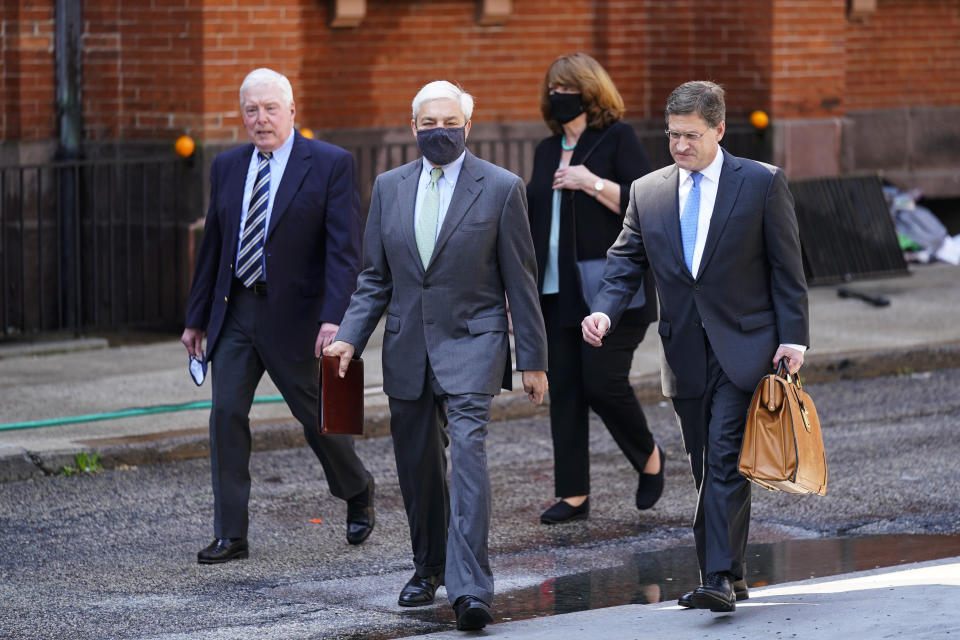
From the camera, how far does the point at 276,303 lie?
7.00 metres

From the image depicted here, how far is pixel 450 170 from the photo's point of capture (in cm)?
612

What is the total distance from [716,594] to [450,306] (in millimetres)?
1355

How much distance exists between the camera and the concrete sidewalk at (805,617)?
17.9 ft

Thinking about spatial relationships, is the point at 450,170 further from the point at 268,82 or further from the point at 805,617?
the point at 805,617

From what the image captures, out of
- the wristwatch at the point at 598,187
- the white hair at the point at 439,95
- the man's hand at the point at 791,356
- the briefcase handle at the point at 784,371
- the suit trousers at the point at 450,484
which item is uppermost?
the white hair at the point at 439,95

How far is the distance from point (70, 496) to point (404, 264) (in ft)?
9.53

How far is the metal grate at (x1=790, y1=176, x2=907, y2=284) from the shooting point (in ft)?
46.8

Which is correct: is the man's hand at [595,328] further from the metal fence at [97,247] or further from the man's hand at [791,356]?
the metal fence at [97,247]

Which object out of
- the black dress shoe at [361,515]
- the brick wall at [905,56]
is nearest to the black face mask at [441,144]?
the black dress shoe at [361,515]

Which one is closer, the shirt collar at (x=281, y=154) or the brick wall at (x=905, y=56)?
the shirt collar at (x=281, y=154)

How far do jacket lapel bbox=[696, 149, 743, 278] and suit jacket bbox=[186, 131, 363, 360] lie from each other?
1.70 m

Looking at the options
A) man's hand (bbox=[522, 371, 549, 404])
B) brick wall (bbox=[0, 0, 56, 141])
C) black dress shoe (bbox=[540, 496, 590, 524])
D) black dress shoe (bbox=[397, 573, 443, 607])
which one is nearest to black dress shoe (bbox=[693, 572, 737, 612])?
man's hand (bbox=[522, 371, 549, 404])

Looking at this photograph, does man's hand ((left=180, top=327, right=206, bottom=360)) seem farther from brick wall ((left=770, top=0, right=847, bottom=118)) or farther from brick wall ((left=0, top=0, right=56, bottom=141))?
brick wall ((left=770, top=0, right=847, bottom=118))

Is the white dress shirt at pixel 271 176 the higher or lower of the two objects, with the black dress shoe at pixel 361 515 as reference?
higher
